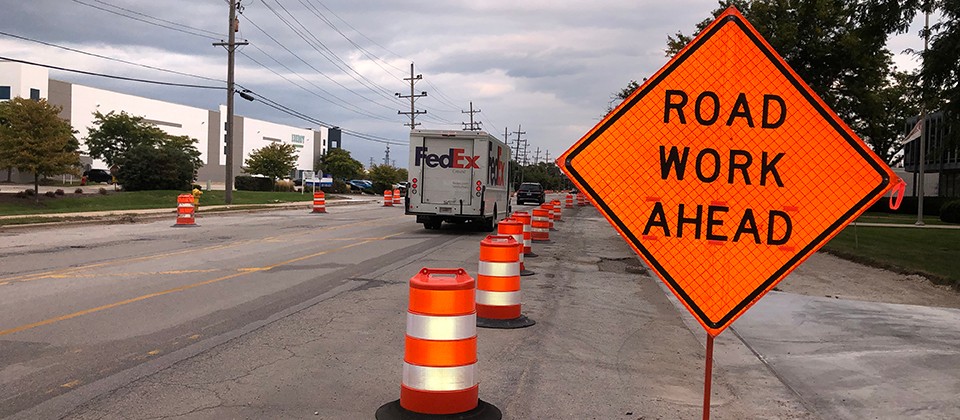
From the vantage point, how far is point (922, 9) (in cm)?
1584

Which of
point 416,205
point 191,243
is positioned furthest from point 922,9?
point 191,243

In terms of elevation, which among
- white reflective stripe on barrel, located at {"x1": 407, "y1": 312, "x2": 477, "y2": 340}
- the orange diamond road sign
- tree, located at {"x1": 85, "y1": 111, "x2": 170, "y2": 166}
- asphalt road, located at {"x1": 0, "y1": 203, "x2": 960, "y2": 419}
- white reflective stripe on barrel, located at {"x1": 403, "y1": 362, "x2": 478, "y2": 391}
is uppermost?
tree, located at {"x1": 85, "y1": 111, "x2": 170, "y2": 166}

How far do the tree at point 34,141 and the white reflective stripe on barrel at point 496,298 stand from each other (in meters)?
29.8

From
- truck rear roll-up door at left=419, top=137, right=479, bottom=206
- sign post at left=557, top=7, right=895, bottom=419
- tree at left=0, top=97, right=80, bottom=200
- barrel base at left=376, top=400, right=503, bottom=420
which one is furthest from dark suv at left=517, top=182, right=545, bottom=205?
sign post at left=557, top=7, right=895, bottom=419

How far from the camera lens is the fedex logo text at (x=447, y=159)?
21578 millimetres

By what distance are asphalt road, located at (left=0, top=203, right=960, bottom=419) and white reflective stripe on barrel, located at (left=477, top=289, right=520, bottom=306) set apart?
1.47ft

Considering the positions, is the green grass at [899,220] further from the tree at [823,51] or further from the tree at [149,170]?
the tree at [149,170]

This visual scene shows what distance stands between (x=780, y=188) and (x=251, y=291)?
7986 millimetres

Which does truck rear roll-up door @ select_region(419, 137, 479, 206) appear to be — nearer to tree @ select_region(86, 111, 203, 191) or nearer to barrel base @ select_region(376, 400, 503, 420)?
barrel base @ select_region(376, 400, 503, 420)

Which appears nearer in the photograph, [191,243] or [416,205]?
[191,243]

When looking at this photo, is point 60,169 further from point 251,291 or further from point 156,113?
point 156,113

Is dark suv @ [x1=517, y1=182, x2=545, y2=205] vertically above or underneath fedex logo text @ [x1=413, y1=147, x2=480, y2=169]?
underneath

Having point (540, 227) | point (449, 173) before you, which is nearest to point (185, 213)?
point (449, 173)

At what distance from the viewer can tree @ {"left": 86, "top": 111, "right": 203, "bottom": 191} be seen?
4475 cm
